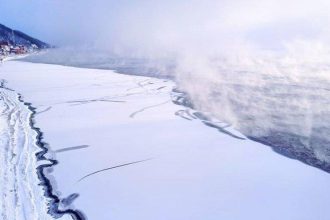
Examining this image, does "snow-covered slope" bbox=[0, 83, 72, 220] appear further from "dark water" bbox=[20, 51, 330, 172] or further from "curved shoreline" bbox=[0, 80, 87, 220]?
"dark water" bbox=[20, 51, 330, 172]

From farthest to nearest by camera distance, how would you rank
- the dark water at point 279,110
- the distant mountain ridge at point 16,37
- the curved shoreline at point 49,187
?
the distant mountain ridge at point 16,37 → the dark water at point 279,110 → the curved shoreline at point 49,187

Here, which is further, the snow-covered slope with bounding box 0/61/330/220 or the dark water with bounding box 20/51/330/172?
the dark water with bounding box 20/51/330/172

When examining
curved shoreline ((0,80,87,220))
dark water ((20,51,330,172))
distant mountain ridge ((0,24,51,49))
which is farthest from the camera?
distant mountain ridge ((0,24,51,49))

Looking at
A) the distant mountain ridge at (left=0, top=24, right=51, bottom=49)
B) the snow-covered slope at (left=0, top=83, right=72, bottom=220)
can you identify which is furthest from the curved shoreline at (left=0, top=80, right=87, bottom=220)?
the distant mountain ridge at (left=0, top=24, right=51, bottom=49)

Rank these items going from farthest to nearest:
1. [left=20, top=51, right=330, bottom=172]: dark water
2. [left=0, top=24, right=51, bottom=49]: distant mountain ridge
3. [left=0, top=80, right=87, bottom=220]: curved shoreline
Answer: [left=0, top=24, right=51, bottom=49]: distant mountain ridge, [left=20, top=51, right=330, bottom=172]: dark water, [left=0, top=80, right=87, bottom=220]: curved shoreline

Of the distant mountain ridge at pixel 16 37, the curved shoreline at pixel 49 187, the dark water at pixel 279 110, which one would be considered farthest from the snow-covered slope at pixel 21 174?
the distant mountain ridge at pixel 16 37

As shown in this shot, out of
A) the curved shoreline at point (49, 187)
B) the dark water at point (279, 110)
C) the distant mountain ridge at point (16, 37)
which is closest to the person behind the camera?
the curved shoreline at point (49, 187)

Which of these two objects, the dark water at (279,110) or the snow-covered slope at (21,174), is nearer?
the snow-covered slope at (21,174)

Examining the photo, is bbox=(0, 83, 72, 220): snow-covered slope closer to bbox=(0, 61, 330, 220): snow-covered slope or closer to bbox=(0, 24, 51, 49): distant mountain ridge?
bbox=(0, 61, 330, 220): snow-covered slope

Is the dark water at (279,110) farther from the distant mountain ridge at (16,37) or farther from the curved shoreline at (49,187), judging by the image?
the distant mountain ridge at (16,37)
